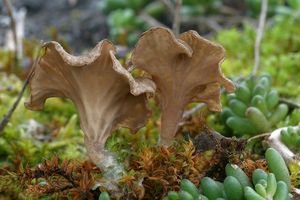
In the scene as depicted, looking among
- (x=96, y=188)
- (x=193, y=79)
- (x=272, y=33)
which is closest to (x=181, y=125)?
(x=193, y=79)

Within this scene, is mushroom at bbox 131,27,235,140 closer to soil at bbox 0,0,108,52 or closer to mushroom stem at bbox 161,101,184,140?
mushroom stem at bbox 161,101,184,140

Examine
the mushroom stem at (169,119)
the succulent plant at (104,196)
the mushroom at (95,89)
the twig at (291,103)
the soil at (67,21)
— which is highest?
the mushroom at (95,89)

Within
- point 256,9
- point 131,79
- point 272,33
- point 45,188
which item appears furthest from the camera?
point 256,9

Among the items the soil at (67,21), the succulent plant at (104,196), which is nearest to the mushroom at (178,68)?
the succulent plant at (104,196)

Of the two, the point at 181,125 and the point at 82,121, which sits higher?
the point at 82,121

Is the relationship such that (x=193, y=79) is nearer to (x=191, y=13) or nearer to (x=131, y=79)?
(x=131, y=79)

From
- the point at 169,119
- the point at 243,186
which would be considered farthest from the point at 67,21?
the point at 243,186

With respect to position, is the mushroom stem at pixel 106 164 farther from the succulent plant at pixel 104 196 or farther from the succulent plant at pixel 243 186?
the succulent plant at pixel 243 186
